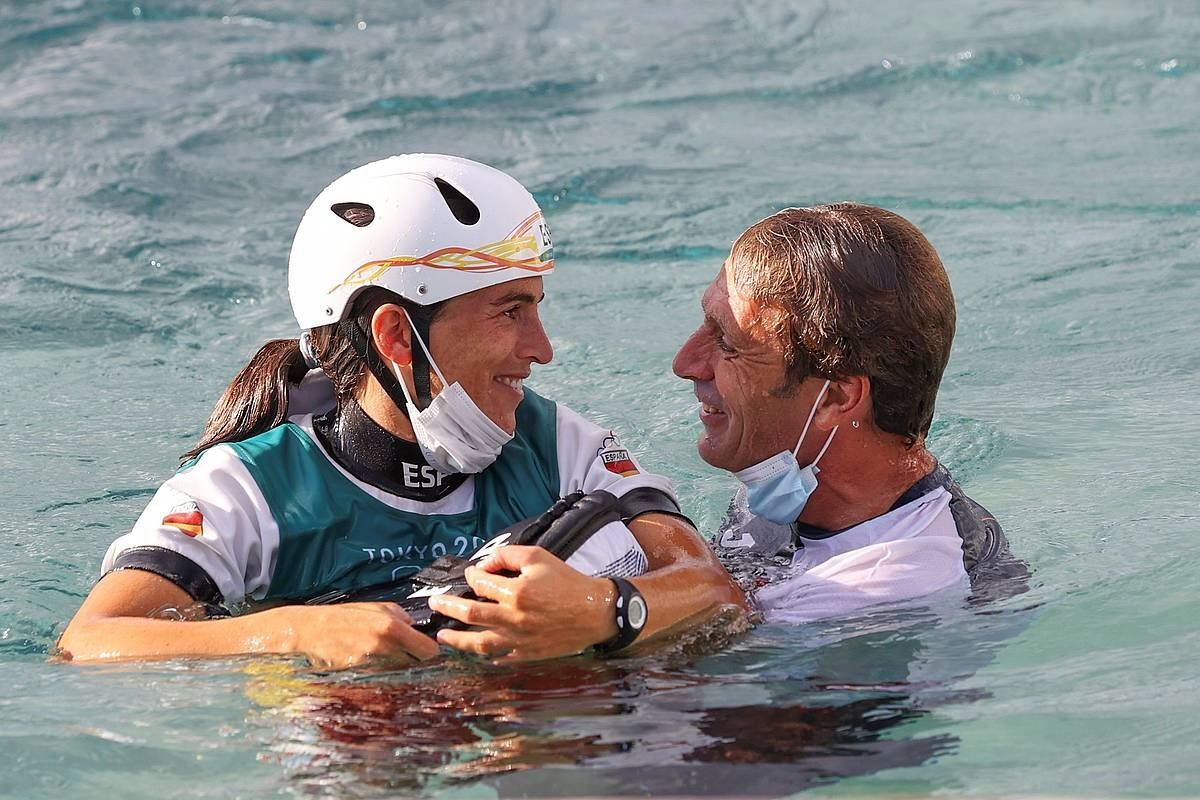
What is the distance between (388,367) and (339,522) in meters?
0.50

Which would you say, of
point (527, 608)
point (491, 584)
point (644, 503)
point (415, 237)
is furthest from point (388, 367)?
point (527, 608)

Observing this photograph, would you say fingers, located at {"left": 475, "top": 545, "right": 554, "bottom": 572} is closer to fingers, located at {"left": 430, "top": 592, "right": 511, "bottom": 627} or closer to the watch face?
fingers, located at {"left": 430, "top": 592, "right": 511, "bottom": 627}

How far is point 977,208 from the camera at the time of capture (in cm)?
1177

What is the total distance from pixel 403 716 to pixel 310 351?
1.37 meters

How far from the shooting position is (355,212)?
4.99 meters

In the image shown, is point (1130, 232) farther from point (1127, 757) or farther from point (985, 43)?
point (1127, 757)

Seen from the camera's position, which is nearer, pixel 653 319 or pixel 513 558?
pixel 513 558

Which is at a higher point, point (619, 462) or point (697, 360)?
point (697, 360)

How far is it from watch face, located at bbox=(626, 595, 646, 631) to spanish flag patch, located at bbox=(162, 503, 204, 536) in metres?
1.26

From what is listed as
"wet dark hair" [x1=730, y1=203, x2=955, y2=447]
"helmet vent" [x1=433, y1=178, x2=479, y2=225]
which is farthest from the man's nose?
"helmet vent" [x1=433, y1=178, x2=479, y2=225]

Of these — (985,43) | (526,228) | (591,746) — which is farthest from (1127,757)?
(985,43)

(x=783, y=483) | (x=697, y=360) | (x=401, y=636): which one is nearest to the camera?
(x=401, y=636)

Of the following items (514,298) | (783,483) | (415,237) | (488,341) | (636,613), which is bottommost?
(636,613)

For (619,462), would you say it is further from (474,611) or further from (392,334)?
(474,611)
